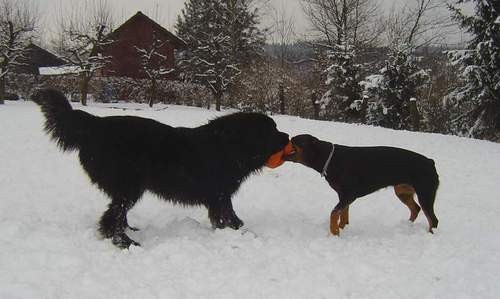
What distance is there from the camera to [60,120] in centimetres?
415

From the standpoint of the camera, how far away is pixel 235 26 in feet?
99.9

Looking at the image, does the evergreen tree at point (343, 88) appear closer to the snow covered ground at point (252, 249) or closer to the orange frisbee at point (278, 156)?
the snow covered ground at point (252, 249)

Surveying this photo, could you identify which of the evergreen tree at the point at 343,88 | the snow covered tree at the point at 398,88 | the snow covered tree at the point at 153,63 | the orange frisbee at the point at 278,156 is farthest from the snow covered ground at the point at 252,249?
the snow covered tree at the point at 153,63

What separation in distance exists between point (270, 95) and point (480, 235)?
19.5 m

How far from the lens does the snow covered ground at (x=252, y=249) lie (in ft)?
10.4

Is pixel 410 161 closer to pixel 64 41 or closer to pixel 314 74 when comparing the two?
pixel 314 74

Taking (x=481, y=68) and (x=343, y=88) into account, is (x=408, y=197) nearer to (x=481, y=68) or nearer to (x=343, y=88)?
(x=481, y=68)

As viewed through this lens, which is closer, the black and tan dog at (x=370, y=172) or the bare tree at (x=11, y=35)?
the black and tan dog at (x=370, y=172)

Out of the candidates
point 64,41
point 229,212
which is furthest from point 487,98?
point 64,41

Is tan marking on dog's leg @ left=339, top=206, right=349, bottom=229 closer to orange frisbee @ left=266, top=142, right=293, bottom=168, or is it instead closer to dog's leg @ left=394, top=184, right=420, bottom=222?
dog's leg @ left=394, top=184, right=420, bottom=222

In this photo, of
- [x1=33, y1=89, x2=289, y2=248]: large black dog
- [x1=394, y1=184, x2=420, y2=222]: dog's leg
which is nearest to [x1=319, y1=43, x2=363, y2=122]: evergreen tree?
[x1=394, y1=184, x2=420, y2=222]: dog's leg

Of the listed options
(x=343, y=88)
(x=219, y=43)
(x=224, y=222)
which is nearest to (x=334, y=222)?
(x=224, y=222)

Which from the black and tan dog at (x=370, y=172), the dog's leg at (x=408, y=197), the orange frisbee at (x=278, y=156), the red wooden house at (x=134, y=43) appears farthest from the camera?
the red wooden house at (x=134, y=43)

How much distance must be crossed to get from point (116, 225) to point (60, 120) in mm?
1244
